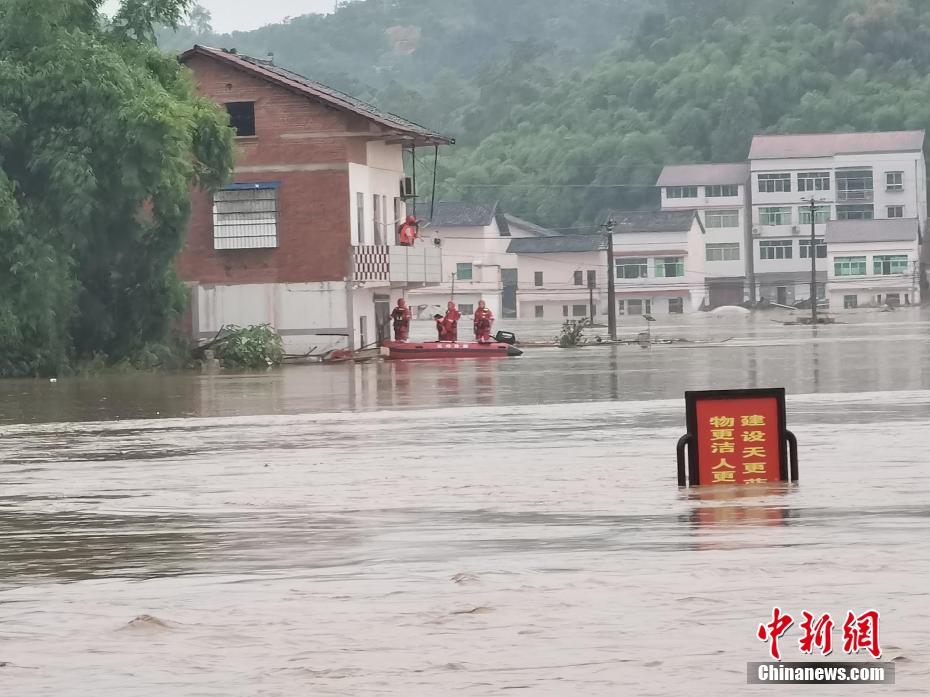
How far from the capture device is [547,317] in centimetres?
14788

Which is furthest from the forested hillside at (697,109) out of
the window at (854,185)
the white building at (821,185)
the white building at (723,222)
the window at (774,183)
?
the window at (774,183)

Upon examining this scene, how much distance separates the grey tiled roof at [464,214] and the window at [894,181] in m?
33.0

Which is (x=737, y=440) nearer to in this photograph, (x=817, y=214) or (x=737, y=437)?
(x=737, y=437)

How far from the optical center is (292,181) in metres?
56.1

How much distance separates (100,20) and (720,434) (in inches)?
1468

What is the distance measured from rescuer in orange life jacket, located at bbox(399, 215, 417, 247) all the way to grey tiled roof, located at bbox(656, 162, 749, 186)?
95.6 metres

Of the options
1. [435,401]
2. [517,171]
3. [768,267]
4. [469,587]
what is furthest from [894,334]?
[517,171]

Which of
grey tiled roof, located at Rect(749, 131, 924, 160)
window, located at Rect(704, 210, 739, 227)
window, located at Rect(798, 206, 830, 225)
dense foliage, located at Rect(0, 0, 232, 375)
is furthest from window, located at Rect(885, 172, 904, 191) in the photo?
dense foliage, located at Rect(0, 0, 232, 375)

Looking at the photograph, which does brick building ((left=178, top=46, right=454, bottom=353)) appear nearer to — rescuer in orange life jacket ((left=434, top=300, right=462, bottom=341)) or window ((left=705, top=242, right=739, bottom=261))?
rescuer in orange life jacket ((left=434, top=300, right=462, bottom=341))

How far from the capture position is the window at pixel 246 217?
184 feet

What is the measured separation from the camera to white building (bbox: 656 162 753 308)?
504ft

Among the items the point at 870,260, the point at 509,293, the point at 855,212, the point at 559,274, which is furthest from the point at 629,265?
the point at 855,212

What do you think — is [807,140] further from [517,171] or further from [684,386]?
[684,386]

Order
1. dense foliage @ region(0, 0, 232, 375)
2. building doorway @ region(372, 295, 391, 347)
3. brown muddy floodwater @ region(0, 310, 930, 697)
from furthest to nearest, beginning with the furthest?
building doorway @ region(372, 295, 391, 347), dense foliage @ region(0, 0, 232, 375), brown muddy floodwater @ region(0, 310, 930, 697)
